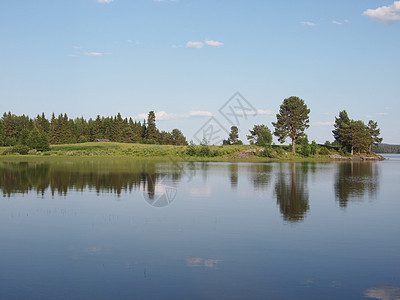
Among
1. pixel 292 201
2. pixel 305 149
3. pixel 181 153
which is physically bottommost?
pixel 292 201

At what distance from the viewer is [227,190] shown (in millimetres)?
38750

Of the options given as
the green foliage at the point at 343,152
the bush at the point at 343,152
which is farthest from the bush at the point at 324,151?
the bush at the point at 343,152

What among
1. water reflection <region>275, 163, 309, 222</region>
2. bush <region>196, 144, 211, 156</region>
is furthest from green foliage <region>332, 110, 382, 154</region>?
water reflection <region>275, 163, 309, 222</region>

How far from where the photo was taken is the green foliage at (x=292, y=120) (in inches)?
5379

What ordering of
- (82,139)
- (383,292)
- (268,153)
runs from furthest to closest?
(82,139) < (268,153) < (383,292)

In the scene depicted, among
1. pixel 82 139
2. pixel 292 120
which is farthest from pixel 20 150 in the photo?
→ pixel 292 120

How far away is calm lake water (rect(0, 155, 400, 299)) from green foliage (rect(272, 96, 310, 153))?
349 feet

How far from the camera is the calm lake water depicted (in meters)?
12.4

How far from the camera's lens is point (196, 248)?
16969 mm

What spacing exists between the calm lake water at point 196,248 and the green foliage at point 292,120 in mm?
106386

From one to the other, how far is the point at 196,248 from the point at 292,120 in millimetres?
126324

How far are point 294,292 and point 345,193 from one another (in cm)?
2786

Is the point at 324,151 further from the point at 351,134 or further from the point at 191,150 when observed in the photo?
the point at 191,150

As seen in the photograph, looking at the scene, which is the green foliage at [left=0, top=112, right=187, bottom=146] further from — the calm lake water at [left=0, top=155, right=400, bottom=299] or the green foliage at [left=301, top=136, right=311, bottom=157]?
the calm lake water at [left=0, top=155, right=400, bottom=299]
